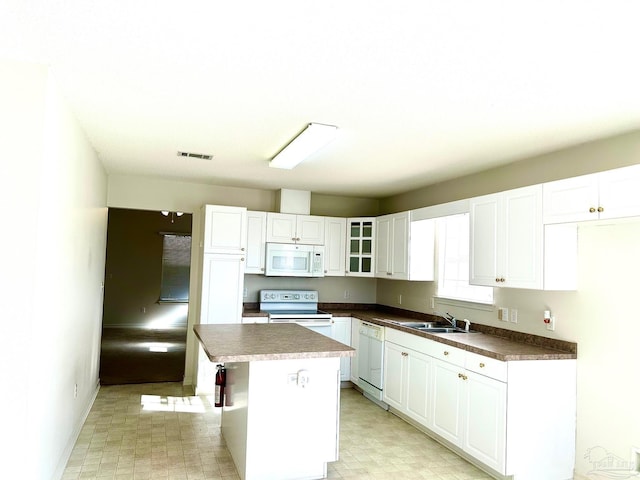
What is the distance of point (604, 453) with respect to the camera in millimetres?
3031

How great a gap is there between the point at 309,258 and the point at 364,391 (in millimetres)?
1697

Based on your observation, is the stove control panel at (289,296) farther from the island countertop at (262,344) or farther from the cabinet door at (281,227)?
the island countertop at (262,344)

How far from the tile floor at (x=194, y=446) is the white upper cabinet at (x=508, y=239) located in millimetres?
1456

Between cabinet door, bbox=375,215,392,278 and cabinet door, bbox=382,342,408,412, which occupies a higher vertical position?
cabinet door, bbox=375,215,392,278

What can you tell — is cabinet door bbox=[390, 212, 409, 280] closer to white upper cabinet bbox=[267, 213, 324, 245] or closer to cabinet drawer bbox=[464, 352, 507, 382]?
white upper cabinet bbox=[267, 213, 324, 245]

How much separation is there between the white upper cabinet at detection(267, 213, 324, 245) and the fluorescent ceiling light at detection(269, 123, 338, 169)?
1.52m

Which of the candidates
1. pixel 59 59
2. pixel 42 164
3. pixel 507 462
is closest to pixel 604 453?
pixel 507 462

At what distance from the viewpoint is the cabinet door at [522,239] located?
3.24 m

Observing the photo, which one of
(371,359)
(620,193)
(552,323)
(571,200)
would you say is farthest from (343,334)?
(620,193)

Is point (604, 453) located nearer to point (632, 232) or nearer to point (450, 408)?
point (450, 408)

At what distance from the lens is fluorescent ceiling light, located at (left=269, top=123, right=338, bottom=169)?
125 inches

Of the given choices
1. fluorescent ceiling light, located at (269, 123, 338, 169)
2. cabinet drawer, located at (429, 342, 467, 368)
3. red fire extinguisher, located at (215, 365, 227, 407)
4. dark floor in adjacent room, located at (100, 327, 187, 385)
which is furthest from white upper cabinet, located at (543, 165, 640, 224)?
dark floor in adjacent room, located at (100, 327, 187, 385)

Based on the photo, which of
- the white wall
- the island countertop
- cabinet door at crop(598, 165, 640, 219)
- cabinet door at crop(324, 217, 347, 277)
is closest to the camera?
the white wall

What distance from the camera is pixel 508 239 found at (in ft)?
11.5
